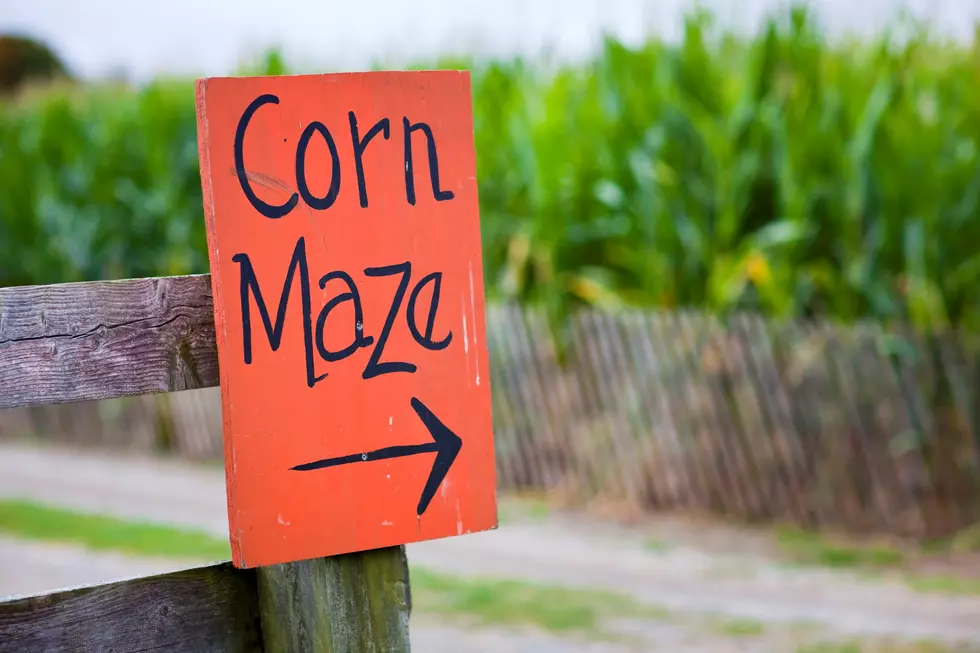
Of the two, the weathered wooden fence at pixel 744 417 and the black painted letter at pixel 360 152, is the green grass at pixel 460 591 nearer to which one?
the weathered wooden fence at pixel 744 417

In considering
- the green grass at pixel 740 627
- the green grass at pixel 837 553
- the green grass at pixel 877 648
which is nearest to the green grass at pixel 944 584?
the green grass at pixel 837 553

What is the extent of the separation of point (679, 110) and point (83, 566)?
484cm

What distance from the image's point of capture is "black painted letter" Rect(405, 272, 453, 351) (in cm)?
212

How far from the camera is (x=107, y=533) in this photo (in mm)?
8227

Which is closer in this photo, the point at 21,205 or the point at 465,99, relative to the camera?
the point at 465,99

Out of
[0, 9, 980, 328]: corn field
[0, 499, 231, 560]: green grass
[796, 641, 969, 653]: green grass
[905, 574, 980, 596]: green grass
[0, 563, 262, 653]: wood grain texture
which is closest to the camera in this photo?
[0, 563, 262, 653]: wood grain texture

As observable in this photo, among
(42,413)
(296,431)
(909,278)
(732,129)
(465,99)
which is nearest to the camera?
(296,431)

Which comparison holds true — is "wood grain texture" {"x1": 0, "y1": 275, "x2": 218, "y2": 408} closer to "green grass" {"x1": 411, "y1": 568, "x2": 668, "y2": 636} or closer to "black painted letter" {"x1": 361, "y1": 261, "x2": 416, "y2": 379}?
"black painted letter" {"x1": 361, "y1": 261, "x2": 416, "y2": 379}

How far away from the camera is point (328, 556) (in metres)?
2.10

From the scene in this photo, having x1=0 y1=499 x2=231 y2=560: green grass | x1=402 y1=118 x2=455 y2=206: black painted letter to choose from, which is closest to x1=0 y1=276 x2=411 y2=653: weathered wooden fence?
x1=402 y1=118 x2=455 y2=206: black painted letter

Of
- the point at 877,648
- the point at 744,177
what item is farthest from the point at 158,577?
the point at 744,177

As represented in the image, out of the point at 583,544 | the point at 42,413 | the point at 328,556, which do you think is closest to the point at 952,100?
the point at 583,544

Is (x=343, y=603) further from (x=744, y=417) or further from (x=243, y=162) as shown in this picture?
(x=744, y=417)

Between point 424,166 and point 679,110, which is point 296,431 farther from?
point 679,110
